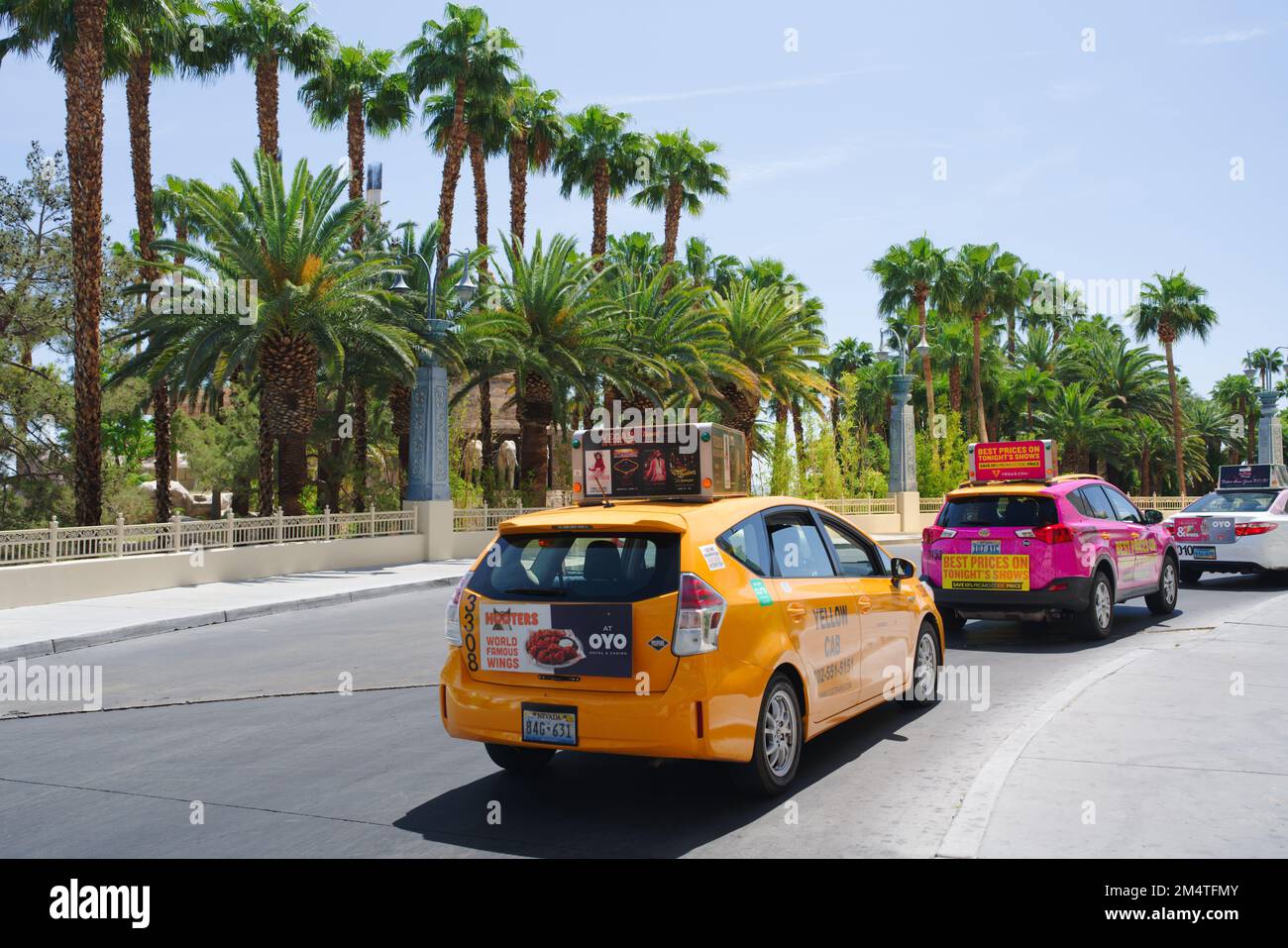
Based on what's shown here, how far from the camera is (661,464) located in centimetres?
643

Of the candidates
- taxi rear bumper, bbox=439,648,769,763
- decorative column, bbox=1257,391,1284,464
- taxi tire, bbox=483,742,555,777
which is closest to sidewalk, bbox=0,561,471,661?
taxi tire, bbox=483,742,555,777

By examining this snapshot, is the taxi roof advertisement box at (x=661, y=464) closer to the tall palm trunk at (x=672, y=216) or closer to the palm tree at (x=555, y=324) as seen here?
the palm tree at (x=555, y=324)

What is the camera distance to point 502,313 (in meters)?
28.4

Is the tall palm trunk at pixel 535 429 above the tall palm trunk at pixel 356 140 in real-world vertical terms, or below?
below

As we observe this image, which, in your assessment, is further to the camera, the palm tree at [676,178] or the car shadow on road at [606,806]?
the palm tree at [676,178]

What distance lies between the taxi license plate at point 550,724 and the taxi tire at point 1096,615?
7338 millimetres

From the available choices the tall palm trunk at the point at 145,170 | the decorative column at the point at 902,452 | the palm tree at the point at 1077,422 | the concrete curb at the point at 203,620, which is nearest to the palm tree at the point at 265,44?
the tall palm trunk at the point at 145,170

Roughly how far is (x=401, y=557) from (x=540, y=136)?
21.1 meters

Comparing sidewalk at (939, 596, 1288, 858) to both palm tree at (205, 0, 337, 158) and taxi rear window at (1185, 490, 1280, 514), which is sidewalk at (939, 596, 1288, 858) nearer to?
taxi rear window at (1185, 490, 1280, 514)

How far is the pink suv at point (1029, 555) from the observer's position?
424 inches

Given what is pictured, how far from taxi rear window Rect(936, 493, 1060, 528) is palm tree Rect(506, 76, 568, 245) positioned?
2847 centimetres

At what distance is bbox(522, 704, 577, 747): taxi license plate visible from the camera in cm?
545

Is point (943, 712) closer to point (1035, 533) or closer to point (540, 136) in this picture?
point (1035, 533)
